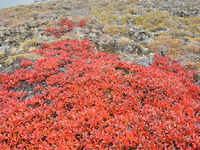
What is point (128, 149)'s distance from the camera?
5113mm

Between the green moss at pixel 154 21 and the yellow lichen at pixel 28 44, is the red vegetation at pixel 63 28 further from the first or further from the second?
the green moss at pixel 154 21

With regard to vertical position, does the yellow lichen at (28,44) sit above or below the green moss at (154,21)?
below

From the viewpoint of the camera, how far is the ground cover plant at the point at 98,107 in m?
5.34

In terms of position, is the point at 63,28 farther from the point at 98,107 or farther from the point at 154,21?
the point at 98,107

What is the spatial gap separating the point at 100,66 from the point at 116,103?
393 cm

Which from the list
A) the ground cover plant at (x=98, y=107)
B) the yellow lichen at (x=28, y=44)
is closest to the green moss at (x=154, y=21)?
the ground cover plant at (x=98, y=107)

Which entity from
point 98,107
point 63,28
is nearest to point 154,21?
point 63,28

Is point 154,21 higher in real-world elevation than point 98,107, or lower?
higher

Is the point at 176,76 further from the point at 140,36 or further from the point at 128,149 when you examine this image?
the point at 140,36

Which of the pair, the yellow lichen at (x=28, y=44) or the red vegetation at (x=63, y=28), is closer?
the yellow lichen at (x=28, y=44)

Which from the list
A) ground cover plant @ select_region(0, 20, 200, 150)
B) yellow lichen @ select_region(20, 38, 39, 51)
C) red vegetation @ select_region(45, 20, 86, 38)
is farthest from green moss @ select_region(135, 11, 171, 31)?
yellow lichen @ select_region(20, 38, 39, 51)

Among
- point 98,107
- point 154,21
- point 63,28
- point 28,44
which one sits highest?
point 63,28

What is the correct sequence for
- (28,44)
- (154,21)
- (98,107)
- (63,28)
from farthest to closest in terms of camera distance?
(154,21) → (63,28) → (28,44) → (98,107)

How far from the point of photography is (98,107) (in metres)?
6.97
